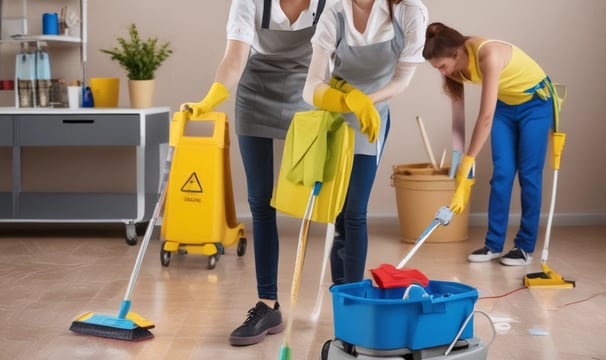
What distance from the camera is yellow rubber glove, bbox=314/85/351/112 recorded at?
2695 millimetres

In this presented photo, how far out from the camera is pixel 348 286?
2520 millimetres

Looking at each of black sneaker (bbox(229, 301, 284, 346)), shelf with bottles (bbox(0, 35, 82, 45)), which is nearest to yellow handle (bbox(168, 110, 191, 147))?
black sneaker (bbox(229, 301, 284, 346))

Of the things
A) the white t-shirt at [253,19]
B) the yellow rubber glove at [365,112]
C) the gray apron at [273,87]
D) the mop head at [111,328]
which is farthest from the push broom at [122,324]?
the yellow rubber glove at [365,112]

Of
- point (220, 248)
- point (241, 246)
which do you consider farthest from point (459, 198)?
point (241, 246)

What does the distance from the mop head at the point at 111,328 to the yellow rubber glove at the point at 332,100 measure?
1.05 meters

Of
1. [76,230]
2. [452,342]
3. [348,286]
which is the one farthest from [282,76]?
[76,230]

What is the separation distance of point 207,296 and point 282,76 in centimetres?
111

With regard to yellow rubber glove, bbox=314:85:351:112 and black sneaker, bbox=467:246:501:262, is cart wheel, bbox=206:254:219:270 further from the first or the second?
yellow rubber glove, bbox=314:85:351:112

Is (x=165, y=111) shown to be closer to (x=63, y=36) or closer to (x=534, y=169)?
(x=63, y=36)

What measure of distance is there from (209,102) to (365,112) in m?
0.51

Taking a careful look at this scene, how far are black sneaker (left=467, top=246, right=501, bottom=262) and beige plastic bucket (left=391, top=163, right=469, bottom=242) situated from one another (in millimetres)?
442

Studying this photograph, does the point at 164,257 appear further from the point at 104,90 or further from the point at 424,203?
the point at 424,203

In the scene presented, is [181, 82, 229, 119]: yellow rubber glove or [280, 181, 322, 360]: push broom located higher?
[181, 82, 229, 119]: yellow rubber glove

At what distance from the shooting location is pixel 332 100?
2.70 metres
